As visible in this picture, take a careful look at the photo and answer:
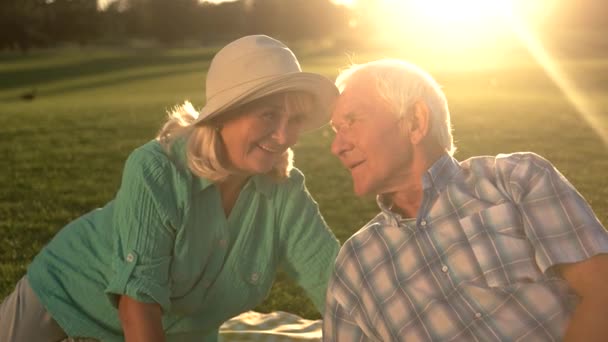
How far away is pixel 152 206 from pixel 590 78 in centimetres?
2990

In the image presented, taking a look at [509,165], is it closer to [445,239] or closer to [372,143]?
[445,239]

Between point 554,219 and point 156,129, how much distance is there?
1630cm

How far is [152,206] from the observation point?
378cm

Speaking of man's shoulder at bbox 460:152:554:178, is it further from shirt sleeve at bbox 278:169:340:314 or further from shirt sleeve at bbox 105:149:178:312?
shirt sleeve at bbox 105:149:178:312

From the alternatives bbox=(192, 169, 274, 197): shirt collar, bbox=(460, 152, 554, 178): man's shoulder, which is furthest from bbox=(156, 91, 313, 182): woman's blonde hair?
bbox=(460, 152, 554, 178): man's shoulder

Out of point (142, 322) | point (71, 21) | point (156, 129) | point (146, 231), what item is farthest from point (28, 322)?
point (71, 21)

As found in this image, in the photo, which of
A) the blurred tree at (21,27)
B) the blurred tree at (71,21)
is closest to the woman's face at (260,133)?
the blurred tree at (21,27)

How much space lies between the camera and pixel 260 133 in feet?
12.5

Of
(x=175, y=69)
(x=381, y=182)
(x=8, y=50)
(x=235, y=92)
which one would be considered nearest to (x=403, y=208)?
(x=381, y=182)

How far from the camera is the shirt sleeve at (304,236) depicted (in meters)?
4.28

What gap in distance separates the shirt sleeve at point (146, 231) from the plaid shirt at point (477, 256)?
0.86 meters

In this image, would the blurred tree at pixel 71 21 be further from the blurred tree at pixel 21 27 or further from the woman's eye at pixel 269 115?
the woman's eye at pixel 269 115

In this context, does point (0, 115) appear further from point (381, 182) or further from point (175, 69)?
point (175, 69)

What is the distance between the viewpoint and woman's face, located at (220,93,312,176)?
3.82m
